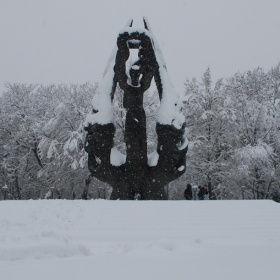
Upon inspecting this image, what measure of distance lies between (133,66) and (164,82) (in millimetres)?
897

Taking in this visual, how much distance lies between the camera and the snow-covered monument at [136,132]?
26.2 ft

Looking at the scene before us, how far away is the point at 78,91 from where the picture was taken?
19.8m

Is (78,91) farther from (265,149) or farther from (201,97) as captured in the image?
(265,149)

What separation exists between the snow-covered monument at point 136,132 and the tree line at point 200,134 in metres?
7.71
